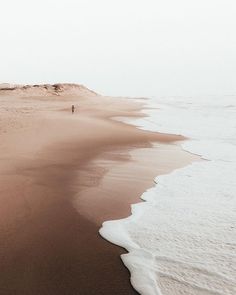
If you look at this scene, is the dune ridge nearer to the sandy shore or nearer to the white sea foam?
the sandy shore

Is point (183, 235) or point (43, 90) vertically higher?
point (43, 90)

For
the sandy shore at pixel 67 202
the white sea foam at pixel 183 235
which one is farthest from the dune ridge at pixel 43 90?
the white sea foam at pixel 183 235

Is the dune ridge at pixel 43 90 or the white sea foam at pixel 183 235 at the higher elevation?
the dune ridge at pixel 43 90

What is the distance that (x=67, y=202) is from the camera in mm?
6781

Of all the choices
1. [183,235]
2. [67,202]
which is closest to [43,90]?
[67,202]

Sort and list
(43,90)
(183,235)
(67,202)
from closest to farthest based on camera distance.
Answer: (183,235) → (67,202) → (43,90)

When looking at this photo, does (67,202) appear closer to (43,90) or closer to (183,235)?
(183,235)

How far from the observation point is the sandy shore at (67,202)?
416cm

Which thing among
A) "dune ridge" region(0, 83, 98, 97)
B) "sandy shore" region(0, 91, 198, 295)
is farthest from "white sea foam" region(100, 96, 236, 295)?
"dune ridge" region(0, 83, 98, 97)

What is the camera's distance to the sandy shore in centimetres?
416

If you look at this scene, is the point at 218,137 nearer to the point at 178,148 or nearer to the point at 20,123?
the point at 178,148

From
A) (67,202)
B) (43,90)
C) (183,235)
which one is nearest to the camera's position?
(183,235)

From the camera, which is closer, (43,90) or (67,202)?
(67,202)

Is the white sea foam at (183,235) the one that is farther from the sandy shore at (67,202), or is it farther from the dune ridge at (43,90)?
the dune ridge at (43,90)
